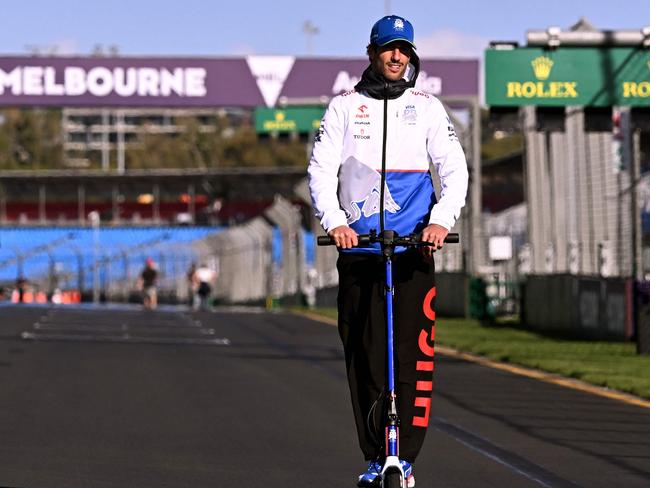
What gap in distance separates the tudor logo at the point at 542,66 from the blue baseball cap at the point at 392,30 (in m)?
20.4

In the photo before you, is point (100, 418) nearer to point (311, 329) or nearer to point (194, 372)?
point (194, 372)

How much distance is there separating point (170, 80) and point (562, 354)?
3052 centimetres

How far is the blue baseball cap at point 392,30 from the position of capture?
6.36 m

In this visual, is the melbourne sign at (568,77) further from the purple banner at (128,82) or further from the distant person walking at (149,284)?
the distant person walking at (149,284)

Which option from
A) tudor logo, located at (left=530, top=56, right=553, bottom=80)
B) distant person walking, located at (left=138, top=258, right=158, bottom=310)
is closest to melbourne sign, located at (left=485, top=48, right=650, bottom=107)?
tudor logo, located at (left=530, top=56, right=553, bottom=80)

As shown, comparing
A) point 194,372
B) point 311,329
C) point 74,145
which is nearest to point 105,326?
point 311,329

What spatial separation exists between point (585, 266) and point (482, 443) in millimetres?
15168

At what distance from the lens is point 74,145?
643ft

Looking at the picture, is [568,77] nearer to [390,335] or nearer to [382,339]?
[382,339]

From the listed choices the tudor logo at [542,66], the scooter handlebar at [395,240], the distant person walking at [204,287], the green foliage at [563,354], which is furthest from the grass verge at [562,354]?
the distant person walking at [204,287]

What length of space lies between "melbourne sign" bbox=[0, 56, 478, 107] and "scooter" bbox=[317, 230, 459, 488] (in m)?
41.9

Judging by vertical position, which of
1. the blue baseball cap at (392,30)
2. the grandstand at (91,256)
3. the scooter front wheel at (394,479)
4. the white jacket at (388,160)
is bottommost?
the scooter front wheel at (394,479)

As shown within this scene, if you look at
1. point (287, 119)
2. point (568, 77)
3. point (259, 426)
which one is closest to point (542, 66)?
point (568, 77)

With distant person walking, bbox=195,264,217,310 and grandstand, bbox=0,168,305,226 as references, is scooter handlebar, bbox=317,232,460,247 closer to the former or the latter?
distant person walking, bbox=195,264,217,310
